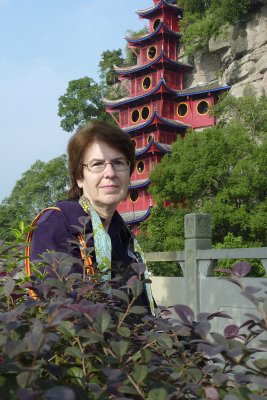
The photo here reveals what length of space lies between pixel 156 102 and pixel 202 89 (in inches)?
91.8

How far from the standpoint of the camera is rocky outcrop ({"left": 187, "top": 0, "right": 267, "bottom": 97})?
24906mm

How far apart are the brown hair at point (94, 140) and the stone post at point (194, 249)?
4001mm

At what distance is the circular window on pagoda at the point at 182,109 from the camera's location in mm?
26377

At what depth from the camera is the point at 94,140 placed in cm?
192

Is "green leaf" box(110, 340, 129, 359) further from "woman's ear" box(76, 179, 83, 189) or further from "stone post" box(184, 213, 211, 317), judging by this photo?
"stone post" box(184, 213, 211, 317)

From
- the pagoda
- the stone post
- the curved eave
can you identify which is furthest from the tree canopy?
the stone post

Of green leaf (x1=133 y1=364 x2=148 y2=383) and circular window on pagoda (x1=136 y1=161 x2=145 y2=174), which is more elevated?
circular window on pagoda (x1=136 y1=161 x2=145 y2=174)

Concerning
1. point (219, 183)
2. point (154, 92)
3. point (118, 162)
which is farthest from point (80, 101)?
point (118, 162)

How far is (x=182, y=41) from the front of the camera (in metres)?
28.0

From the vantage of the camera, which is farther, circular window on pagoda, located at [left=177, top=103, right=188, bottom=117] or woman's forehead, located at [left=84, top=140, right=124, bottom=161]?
circular window on pagoda, located at [left=177, top=103, right=188, bottom=117]

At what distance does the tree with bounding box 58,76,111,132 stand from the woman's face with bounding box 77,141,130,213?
3156 cm

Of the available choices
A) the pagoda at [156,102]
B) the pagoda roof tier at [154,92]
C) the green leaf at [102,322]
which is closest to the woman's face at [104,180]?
the green leaf at [102,322]

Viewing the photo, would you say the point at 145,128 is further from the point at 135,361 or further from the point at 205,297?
the point at 135,361

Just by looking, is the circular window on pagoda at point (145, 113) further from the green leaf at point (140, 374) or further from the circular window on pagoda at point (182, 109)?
the green leaf at point (140, 374)
